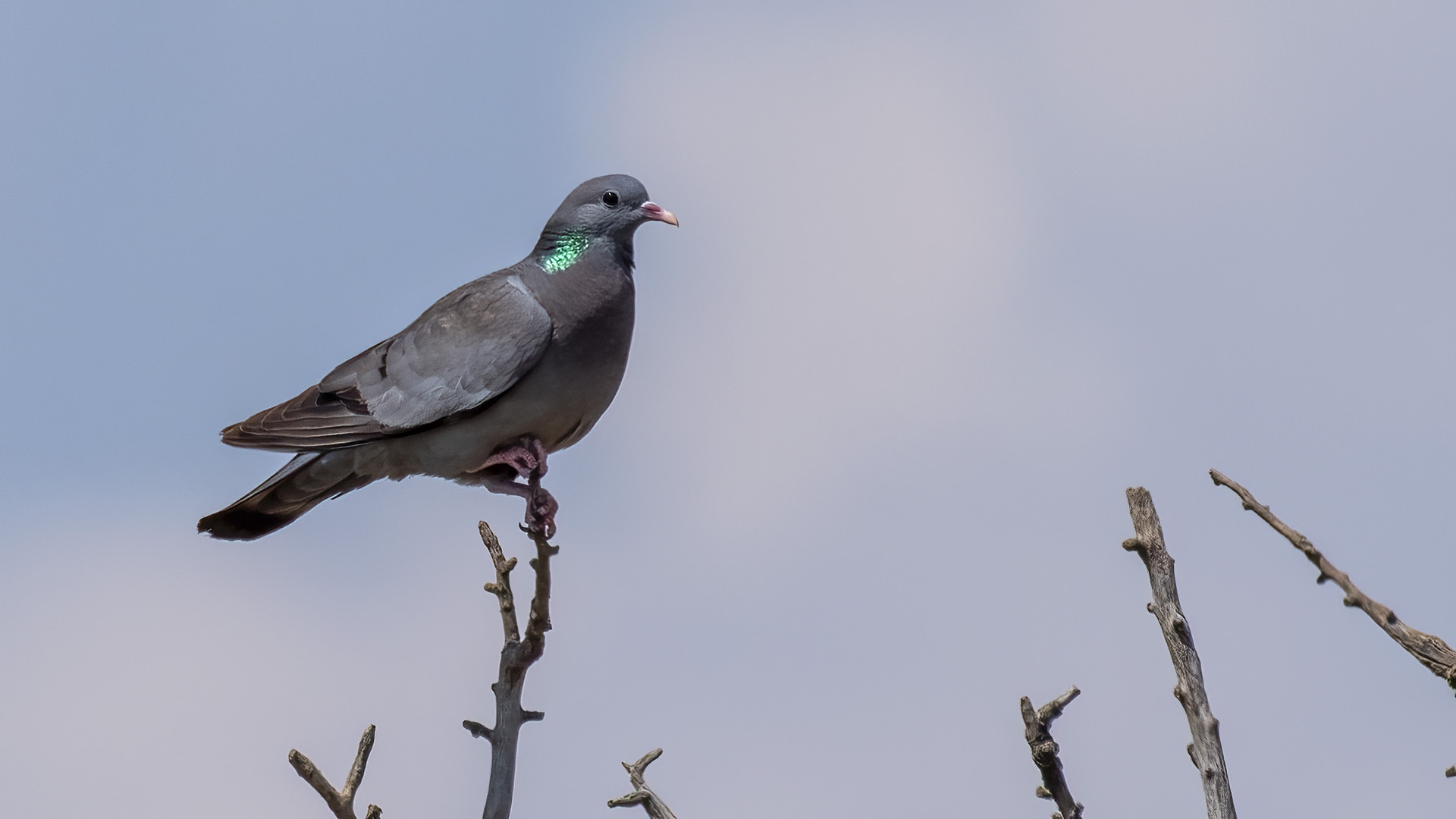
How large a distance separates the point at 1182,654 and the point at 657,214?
4.30m

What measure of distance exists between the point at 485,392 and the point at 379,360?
91 centimetres

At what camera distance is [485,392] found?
6848 millimetres

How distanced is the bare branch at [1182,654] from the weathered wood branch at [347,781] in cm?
268

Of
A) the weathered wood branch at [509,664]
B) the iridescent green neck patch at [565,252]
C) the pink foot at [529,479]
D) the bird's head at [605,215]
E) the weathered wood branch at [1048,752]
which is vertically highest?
the bird's head at [605,215]

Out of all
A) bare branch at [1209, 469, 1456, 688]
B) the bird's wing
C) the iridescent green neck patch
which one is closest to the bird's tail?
the bird's wing

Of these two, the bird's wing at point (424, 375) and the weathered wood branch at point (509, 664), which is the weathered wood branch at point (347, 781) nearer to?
the weathered wood branch at point (509, 664)

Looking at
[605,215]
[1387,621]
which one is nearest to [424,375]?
[605,215]

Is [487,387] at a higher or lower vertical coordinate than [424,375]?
lower

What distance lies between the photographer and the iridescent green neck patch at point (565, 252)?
7.22 metres

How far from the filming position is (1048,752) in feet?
11.6

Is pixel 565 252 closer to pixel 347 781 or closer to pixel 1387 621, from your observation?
pixel 347 781

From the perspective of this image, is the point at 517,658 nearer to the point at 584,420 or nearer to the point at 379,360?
the point at 584,420

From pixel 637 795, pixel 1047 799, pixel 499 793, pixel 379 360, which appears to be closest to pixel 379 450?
pixel 379 360

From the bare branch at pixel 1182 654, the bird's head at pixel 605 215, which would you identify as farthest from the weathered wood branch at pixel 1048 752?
the bird's head at pixel 605 215
